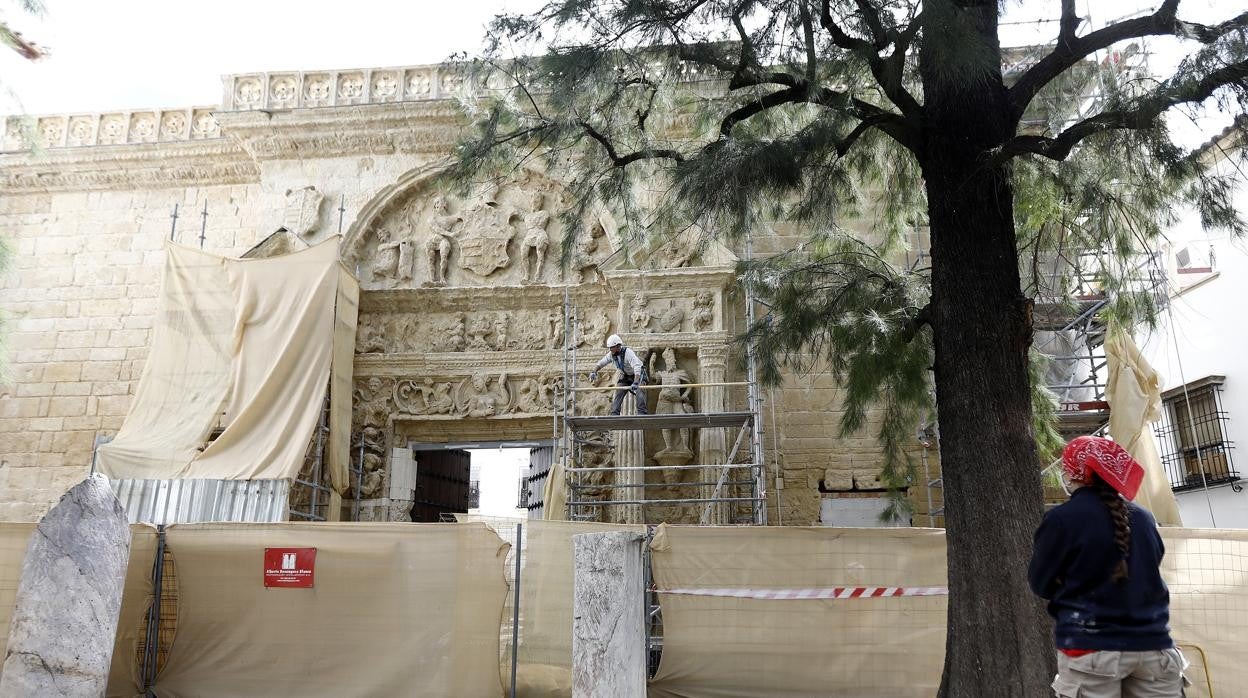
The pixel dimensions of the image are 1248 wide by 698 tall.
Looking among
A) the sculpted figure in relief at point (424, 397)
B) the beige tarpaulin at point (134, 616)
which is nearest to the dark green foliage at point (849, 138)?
the beige tarpaulin at point (134, 616)

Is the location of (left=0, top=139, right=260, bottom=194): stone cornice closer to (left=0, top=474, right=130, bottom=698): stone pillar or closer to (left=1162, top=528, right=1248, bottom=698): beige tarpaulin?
(left=0, top=474, right=130, bottom=698): stone pillar

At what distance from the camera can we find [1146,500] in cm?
811

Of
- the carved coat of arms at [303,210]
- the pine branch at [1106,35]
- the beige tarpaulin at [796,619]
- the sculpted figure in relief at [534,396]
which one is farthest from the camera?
the carved coat of arms at [303,210]

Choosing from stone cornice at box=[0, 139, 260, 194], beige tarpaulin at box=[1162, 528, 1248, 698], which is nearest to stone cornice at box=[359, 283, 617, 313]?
stone cornice at box=[0, 139, 260, 194]

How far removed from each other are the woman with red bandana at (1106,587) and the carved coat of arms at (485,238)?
8901 millimetres

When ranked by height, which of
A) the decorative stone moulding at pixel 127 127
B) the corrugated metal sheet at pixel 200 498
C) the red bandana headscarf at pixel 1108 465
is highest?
the decorative stone moulding at pixel 127 127

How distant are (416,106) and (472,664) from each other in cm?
757

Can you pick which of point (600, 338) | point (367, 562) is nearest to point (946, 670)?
point (367, 562)

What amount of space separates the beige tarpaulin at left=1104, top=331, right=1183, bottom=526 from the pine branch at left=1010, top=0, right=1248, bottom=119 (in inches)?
146

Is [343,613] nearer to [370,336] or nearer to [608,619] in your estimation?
[608,619]

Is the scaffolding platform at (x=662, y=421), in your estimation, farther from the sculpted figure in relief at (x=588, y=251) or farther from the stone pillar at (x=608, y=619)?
the stone pillar at (x=608, y=619)

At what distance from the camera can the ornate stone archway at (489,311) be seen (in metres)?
10.5

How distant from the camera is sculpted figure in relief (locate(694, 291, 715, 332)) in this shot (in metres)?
10.4

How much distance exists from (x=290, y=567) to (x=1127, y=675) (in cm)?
511
